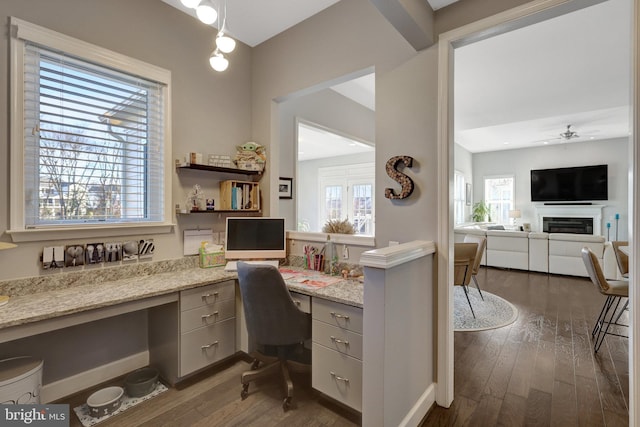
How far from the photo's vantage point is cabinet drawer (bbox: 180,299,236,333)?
2.11 meters

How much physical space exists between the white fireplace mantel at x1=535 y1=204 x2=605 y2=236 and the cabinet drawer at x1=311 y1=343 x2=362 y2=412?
29.2ft

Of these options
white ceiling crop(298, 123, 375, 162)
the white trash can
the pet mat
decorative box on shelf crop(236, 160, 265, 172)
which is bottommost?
the pet mat

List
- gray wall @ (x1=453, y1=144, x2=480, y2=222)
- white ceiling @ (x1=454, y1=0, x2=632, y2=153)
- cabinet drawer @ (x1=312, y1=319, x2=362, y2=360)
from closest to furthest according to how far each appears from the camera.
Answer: cabinet drawer @ (x1=312, y1=319, x2=362, y2=360) → white ceiling @ (x1=454, y1=0, x2=632, y2=153) → gray wall @ (x1=453, y1=144, x2=480, y2=222)

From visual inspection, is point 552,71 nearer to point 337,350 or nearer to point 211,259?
point 337,350

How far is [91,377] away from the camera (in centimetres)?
214

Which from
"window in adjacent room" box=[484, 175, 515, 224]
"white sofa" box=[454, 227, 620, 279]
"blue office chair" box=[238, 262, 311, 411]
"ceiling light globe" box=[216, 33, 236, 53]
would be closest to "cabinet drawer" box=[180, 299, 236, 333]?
"blue office chair" box=[238, 262, 311, 411]

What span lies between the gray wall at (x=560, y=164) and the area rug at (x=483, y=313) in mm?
5796

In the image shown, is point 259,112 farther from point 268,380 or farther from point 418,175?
point 268,380

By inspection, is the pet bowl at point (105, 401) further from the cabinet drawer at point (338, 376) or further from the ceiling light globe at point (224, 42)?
the ceiling light globe at point (224, 42)

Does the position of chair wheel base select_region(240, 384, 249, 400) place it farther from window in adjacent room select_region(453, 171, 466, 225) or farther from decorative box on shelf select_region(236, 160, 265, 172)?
window in adjacent room select_region(453, 171, 466, 225)

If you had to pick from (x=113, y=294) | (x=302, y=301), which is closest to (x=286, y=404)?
(x=302, y=301)

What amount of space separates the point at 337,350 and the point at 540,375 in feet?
5.58

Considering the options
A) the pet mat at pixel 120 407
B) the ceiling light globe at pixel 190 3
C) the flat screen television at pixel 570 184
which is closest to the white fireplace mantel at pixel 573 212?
the flat screen television at pixel 570 184

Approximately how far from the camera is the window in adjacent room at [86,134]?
187cm
